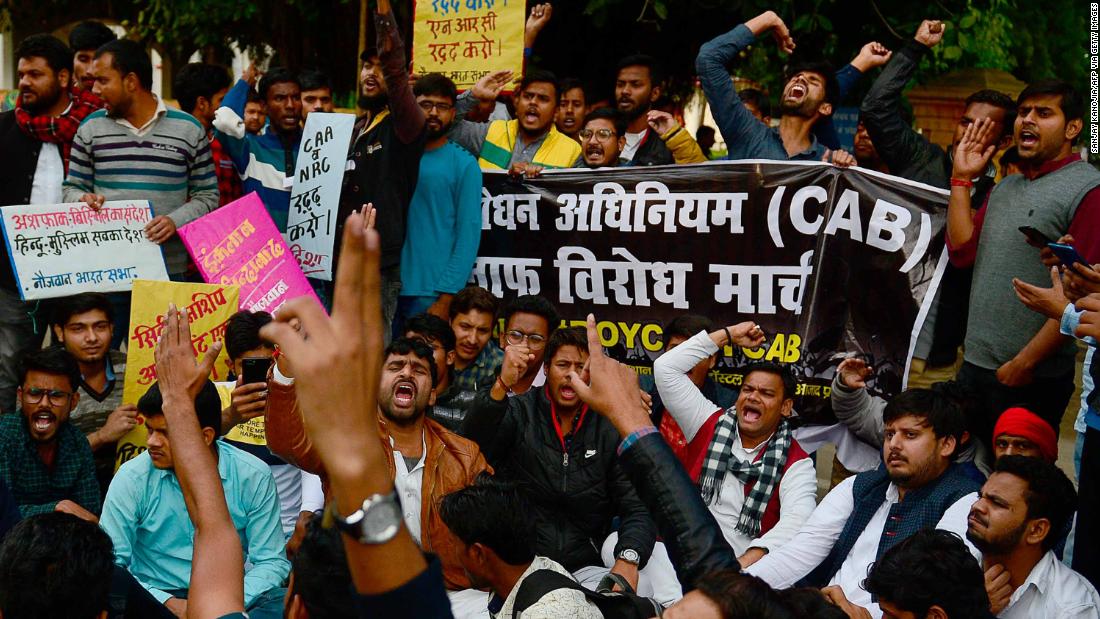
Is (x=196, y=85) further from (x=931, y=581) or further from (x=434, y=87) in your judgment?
(x=931, y=581)

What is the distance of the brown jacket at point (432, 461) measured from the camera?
408 cm

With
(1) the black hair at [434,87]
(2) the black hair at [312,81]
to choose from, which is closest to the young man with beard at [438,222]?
(1) the black hair at [434,87]

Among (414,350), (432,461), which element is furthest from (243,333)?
(432,461)

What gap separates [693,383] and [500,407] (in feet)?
2.90

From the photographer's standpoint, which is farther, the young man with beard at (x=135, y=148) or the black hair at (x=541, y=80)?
the black hair at (x=541, y=80)

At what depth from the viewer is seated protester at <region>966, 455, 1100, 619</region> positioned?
4.08 metres

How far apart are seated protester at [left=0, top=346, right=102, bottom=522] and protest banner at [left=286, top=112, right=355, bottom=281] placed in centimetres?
155

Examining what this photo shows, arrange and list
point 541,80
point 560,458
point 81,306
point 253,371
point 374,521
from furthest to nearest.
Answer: point 541,80 < point 81,306 < point 560,458 < point 253,371 < point 374,521

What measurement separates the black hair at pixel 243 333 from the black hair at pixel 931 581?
10.3ft

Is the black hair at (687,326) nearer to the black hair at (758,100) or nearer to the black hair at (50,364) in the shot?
the black hair at (50,364)

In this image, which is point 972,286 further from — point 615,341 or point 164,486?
point 164,486

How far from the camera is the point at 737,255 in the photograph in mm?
6160

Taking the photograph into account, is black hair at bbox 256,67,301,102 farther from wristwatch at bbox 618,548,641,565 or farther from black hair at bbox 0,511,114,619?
black hair at bbox 0,511,114,619

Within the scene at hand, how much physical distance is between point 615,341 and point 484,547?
2926 mm
